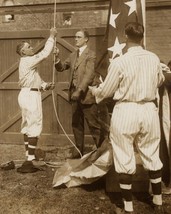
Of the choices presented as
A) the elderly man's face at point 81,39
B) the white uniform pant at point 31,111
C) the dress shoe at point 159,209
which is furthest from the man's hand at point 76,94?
the dress shoe at point 159,209

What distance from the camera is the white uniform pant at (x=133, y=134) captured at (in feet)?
13.6

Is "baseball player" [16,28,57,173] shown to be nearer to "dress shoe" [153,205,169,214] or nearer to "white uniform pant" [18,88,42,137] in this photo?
"white uniform pant" [18,88,42,137]

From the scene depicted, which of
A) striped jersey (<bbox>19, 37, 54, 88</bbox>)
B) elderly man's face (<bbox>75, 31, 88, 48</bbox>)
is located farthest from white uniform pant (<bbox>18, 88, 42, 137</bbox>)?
elderly man's face (<bbox>75, 31, 88, 48</bbox>)

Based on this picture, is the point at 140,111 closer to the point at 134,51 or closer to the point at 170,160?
the point at 134,51

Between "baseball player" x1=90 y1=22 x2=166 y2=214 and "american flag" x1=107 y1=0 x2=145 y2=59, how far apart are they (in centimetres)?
108

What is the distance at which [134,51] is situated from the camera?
4.22 metres

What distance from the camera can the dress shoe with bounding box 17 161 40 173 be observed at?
6.19m

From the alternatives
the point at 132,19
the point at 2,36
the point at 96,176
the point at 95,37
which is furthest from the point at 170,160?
the point at 2,36

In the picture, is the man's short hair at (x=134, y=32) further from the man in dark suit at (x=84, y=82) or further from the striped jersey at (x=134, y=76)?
the man in dark suit at (x=84, y=82)

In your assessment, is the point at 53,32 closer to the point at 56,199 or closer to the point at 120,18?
the point at 120,18

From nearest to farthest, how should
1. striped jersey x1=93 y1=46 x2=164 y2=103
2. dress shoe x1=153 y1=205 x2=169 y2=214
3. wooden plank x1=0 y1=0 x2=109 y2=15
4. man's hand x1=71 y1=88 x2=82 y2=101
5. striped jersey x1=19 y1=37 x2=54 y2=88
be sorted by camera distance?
striped jersey x1=93 y1=46 x2=164 y2=103
dress shoe x1=153 y1=205 x2=169 y2=214
man's hand x1=71 y1=88 x2=82 y2=101
striped jersey x1=19 y1=37 x2=54 y2=88
wooden plank x1=0 y1=0 x2=109 y2=15

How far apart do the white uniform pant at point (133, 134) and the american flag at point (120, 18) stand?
4.77ft

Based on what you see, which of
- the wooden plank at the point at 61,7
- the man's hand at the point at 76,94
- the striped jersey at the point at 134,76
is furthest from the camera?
the wooden plank at the point at 61,7

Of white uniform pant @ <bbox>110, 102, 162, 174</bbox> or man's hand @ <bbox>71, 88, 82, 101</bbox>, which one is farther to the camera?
man's hand @ <bbox>71, 88, 82, 101</bbox>
